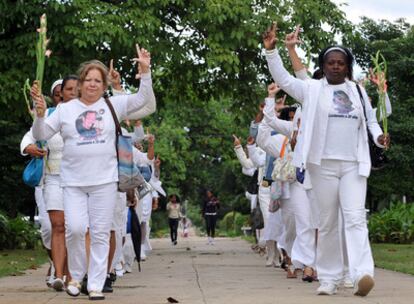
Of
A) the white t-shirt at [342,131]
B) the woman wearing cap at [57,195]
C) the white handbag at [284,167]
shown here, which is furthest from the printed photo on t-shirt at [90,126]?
the white handbag at [284,167]

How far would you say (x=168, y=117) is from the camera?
168 feet

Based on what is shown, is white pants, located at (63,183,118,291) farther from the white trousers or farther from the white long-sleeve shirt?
the white trousers

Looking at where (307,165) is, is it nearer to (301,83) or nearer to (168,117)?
(301,83)

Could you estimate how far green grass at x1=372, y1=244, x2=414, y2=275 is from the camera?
14.8 metres

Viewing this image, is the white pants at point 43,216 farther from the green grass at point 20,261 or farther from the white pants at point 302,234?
the green grass at point 20,261

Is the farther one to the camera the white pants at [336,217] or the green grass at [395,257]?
the green grass at [395,257]

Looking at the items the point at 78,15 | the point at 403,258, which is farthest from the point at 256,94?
the point at 403,258

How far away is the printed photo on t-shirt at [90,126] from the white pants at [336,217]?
1863 mm

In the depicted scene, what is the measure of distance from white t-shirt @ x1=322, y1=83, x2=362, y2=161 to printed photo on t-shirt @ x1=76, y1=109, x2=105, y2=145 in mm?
1940

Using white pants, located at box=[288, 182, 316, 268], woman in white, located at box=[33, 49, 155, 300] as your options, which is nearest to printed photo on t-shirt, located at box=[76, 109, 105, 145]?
woman in white, located at box=[33, 49, 155, 300]

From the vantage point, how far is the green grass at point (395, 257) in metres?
14.8

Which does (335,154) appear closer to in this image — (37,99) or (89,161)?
(89,161)

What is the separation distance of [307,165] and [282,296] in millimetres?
1157

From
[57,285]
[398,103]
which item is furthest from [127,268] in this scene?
[398,103]
